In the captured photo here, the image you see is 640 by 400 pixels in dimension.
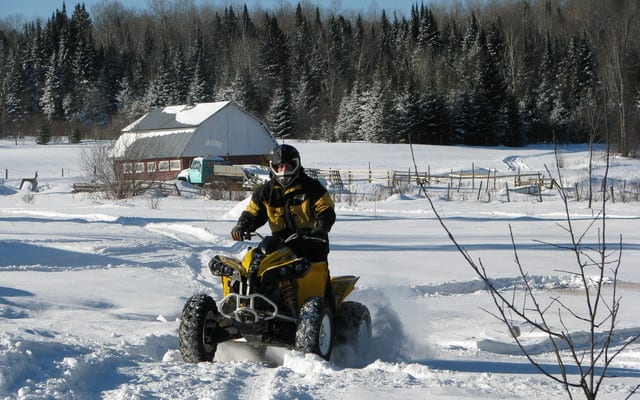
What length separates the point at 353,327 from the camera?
6.40 meters

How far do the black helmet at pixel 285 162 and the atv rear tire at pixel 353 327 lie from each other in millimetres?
1211

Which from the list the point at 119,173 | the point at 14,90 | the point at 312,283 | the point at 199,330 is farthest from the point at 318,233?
the point at 14,90

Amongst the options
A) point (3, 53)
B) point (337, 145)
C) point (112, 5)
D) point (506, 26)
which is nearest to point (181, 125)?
point (337, 145)

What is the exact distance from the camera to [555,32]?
116500 mm

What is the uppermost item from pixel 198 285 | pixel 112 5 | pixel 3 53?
pixel 112 5

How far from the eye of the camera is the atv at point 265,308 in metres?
5.54

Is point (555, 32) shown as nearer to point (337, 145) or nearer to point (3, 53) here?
point (337, 145)

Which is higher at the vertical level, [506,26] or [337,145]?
[506,26]

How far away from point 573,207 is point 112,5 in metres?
134

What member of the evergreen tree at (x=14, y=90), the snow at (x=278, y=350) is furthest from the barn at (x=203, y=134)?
the evergreen tree at (x=14, y=90)

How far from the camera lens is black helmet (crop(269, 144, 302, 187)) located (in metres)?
6.38

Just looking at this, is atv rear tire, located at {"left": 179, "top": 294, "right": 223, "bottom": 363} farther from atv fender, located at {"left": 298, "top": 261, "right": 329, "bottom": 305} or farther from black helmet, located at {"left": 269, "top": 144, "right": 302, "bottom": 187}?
black helmet, located at {"left": 269, "top": 144, "right": 302, "bottom": 187}

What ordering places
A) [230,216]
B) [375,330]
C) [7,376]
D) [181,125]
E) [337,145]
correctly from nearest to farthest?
[7,376]
[375,330]
[230,216]
[181,125]
[337,145]

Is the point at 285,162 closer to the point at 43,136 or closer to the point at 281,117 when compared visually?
the point at 43,136
